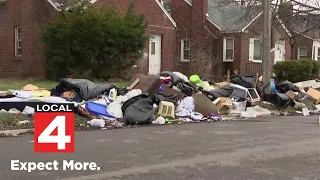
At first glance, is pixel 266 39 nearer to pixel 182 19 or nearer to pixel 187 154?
pixel 187 154

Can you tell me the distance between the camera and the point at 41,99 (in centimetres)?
1292

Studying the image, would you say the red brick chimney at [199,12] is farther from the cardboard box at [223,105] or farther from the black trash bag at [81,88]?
the black trash bag at [81,88]

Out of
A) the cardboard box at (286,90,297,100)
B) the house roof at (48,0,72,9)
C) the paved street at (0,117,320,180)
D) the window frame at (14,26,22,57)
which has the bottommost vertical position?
the paved street at (0,117,320,180)

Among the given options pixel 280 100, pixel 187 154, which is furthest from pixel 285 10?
pixel 187 154

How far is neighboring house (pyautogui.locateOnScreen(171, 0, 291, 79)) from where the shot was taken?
31.1m

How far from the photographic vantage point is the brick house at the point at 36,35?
24062mm

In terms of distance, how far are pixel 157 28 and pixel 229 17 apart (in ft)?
24.8

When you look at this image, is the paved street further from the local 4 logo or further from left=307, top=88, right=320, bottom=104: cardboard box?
Answer: left=307, top=88, right=320, bottom=104: cardboard box

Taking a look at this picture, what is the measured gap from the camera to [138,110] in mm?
13008

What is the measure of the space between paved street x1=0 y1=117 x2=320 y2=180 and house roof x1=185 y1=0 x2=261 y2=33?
19.8 metres

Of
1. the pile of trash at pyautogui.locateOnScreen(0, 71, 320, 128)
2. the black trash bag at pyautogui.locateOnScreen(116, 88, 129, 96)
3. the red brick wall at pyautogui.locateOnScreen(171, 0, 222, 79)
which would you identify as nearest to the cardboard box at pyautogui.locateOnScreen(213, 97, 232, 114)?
the pile of trash at pyautogui.locateOnScreen(0, 71, 320, 128)

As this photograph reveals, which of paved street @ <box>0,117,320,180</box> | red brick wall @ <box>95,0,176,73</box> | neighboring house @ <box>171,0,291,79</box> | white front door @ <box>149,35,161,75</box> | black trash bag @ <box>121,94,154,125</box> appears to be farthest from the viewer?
neighboring house @ <box>171,0,291,79</box>

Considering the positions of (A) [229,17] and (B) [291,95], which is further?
(A) [229,17]

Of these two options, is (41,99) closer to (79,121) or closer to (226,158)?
(79,121)
